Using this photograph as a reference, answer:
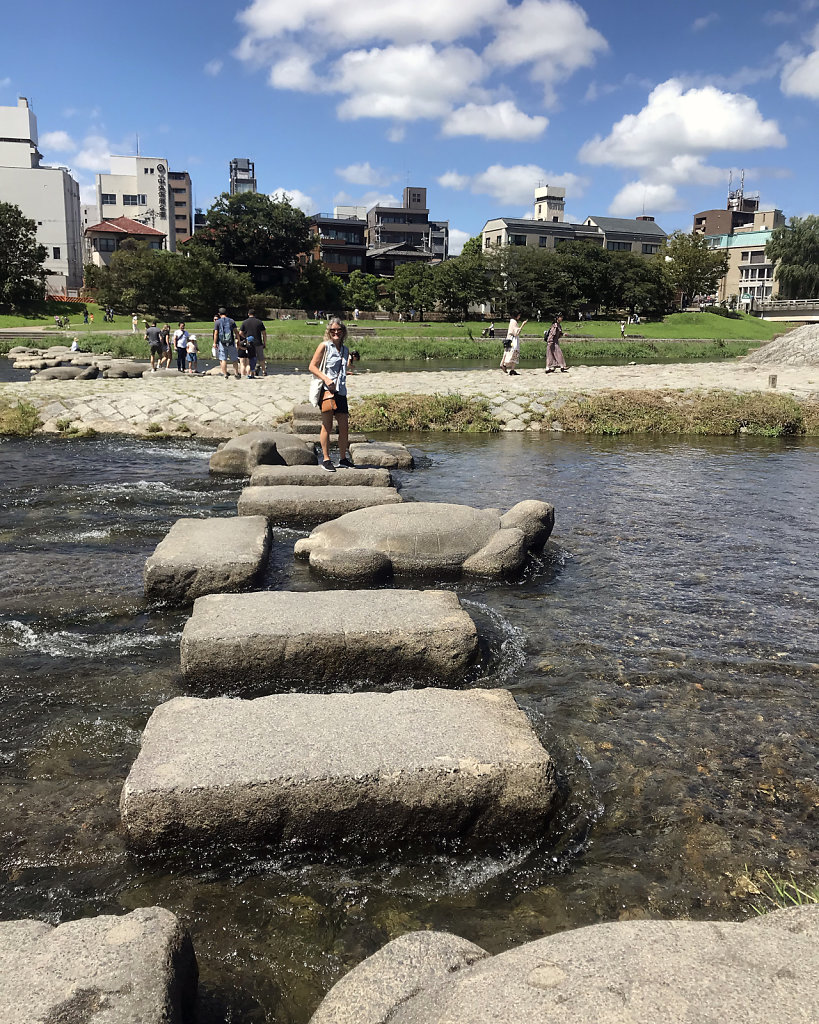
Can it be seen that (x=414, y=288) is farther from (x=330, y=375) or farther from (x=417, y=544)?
(x=417, y=544)

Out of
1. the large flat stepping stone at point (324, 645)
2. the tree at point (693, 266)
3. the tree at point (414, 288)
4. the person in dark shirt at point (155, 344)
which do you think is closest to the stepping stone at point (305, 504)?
the large flat stepping stone at point (324, 645)

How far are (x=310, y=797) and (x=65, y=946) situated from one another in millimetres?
1100

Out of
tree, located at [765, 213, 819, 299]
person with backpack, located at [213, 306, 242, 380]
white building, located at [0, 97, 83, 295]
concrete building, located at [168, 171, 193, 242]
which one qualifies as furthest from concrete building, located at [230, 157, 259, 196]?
person with backpack, located at [213, 306, 242, 380]

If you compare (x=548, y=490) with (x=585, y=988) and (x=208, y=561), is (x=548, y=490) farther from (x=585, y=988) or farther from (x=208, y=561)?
(x=585, y=988)

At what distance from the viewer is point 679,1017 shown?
6.34 ft

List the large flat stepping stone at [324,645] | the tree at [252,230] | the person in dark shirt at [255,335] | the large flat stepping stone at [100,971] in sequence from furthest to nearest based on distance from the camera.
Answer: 1. the tree at [252,230]
2. the person in dark shirt at [255,335]
3. the large flat stepping stone at [324,645]
4. the large flat stepping stone at [100,971]

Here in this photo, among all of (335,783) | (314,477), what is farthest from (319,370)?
(335,783)

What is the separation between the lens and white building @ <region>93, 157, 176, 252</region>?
4053 inches

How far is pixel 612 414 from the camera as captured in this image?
17.0m

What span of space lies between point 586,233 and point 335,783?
114628 millimetres

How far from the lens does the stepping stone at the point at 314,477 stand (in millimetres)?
9523

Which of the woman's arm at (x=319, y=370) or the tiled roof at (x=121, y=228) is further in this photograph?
the tiled roof at (x=121, y=228)

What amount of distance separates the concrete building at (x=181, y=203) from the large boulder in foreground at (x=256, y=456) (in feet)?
369

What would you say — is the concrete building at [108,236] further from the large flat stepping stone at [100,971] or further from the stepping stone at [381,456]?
Result: the large flat stepping stone at [100,971]
